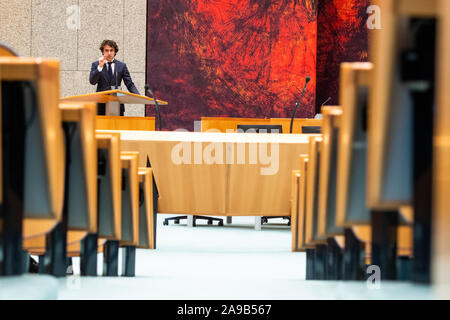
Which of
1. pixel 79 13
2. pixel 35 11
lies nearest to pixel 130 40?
pixel 79 13

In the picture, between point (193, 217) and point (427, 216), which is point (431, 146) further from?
point (193, 217)

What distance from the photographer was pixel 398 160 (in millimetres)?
973

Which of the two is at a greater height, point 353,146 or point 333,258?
point 353,146

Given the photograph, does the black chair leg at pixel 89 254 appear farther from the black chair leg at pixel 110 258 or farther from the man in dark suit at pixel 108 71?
the man in dark suit at pixel 108 71

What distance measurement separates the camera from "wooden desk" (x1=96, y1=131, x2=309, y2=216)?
3.70 m

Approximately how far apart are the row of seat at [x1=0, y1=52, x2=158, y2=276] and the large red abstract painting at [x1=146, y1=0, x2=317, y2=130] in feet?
25.6

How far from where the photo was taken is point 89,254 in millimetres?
Result: 1907

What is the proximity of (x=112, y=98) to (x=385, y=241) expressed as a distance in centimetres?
389

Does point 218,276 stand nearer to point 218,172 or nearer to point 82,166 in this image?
point 218,172

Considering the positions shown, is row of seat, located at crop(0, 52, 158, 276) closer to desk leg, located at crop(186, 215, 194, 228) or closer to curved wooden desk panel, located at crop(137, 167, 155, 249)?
curved wooden desk panel, located at crop(137, 167, 155, 249)

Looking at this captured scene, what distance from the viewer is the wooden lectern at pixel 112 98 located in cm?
469

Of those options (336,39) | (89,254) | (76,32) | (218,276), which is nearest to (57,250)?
(89,254)
